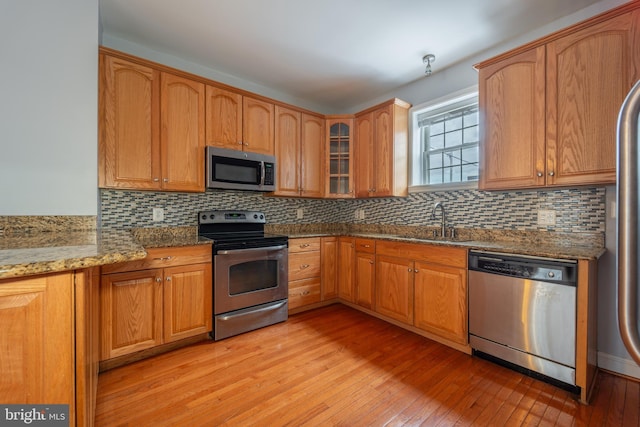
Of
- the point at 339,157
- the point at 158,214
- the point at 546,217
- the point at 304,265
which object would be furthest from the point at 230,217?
the point at 546,217

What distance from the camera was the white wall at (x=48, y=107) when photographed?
5.57ft

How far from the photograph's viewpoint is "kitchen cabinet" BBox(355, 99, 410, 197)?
3109 mm

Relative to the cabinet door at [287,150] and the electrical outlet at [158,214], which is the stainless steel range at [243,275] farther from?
the cabinet door at [287,150]

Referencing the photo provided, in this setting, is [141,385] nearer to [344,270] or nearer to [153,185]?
[153,185]

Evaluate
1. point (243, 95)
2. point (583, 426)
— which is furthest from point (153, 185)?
point (583, 426)

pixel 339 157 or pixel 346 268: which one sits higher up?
pixel 339 157

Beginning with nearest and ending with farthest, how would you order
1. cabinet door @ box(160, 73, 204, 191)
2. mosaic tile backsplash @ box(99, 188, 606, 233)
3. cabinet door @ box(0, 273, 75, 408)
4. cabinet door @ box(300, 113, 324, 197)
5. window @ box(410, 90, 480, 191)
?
1. cabinet door @ box(0, 273, 75, 408)
2. mosaic tile backsplash @ box(99, 188, 606, 233)
3. cabinet door @ box(160, 73, 204, 191)
4. window @ box(410, 90, 480, 191)
5. cabinet door @ box(300, 113, 324, 197)

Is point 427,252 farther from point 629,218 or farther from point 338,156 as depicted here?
point 629,218

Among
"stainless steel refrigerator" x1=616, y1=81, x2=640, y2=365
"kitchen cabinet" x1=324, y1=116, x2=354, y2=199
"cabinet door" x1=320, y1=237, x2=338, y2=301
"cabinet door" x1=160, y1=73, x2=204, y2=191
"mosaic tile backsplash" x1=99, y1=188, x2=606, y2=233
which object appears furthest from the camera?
"kitchen cabinet" x1=324, y1=116, x2=354, y2=199

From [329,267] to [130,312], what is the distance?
1.95 metres

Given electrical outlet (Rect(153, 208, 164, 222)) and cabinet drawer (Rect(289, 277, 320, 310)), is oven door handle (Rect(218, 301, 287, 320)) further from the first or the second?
electrical outlet (Rect(153, 208, 164, 222))

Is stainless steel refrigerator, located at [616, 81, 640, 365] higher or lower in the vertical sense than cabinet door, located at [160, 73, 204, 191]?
lower

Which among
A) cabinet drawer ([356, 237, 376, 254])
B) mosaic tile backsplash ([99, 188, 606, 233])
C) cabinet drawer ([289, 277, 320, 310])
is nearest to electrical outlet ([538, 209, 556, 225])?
mosaic tile backsplash ([99, 188, 606, 233])

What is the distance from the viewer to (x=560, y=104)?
1.94 metres
